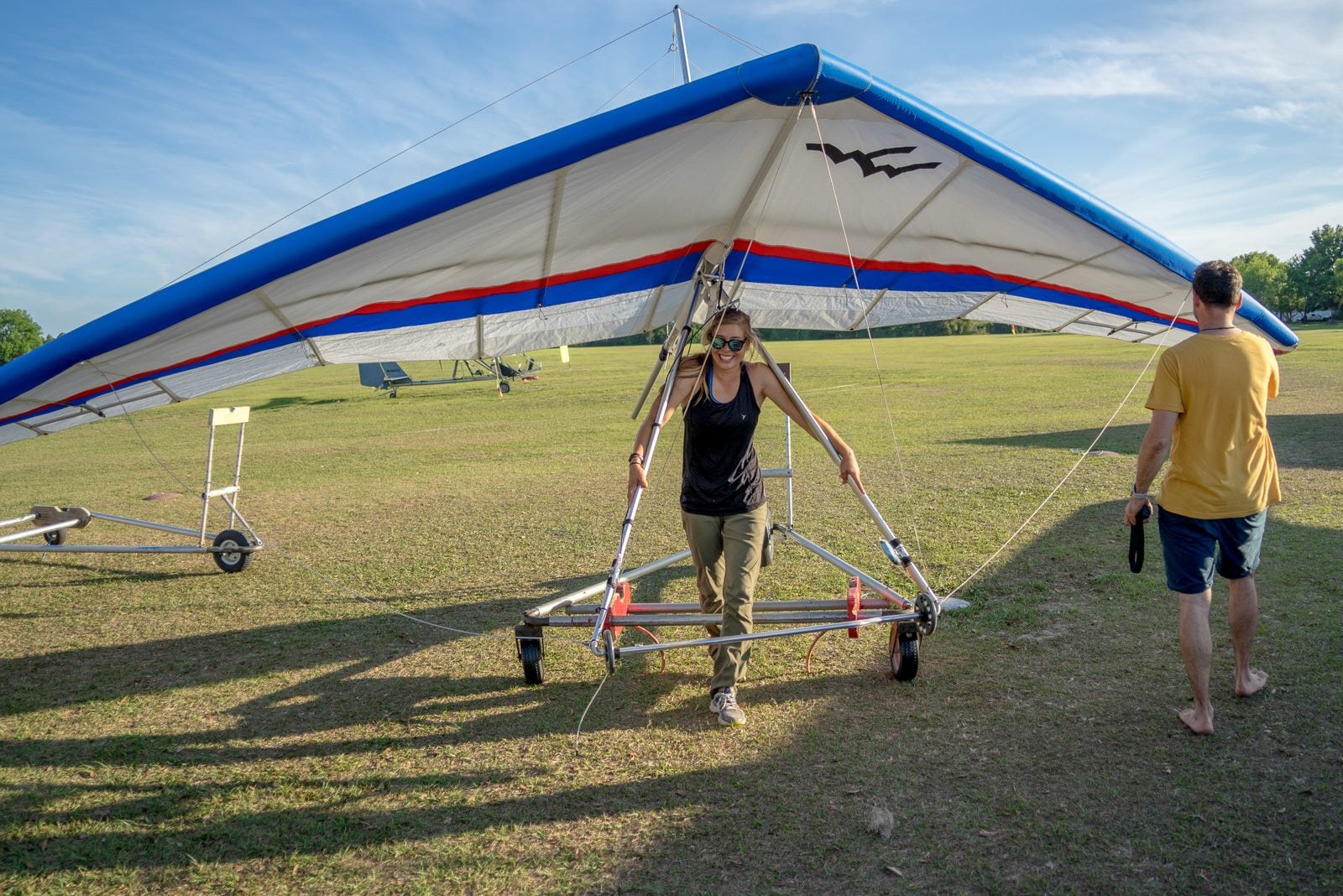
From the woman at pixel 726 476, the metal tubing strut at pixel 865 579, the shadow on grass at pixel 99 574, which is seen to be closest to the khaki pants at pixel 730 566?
the woman at pixel 726 476

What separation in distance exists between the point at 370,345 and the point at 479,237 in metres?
1.46

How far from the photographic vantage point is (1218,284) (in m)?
3.53

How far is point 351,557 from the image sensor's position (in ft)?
25.2

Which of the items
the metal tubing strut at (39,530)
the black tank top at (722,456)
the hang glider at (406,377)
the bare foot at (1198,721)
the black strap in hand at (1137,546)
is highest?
the hang glider at (406,377)

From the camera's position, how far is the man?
3520 mm

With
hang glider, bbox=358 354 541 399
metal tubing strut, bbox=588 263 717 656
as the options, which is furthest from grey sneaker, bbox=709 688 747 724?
hang glider, bbox=358 354 541 399

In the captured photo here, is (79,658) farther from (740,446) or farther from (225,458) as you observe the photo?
(225,458)

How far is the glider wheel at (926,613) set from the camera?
396cm

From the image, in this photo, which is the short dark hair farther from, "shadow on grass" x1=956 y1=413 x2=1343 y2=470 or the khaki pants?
"shadow on grass" x1=956 y1=413 x2=1343 y2=470

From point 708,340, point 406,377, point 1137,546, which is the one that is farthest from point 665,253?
point 406,377

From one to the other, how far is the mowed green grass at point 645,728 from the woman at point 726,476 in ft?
1.60

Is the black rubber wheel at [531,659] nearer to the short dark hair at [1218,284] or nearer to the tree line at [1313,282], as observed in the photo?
the short dark hair at [1218,284]

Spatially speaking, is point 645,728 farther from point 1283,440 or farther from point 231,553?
point 1283,440

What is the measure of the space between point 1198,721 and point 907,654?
1254 millimetres
